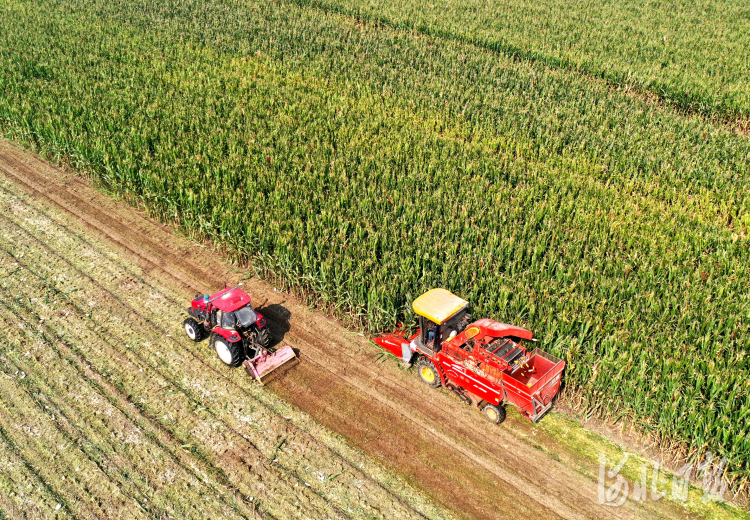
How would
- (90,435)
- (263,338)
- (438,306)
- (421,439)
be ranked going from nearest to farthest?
1. (90,435)
2. (421,439)
3. (438,306)
4. (263,338)

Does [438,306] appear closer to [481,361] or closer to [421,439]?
[481,361]

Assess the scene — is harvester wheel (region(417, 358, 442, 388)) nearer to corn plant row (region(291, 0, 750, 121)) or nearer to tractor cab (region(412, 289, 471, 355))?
tractor cab (region(412, 289, 471, 355))

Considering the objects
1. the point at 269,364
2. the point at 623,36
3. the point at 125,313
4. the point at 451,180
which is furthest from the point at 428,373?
the point at 623,36

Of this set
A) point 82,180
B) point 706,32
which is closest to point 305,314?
point 82,180

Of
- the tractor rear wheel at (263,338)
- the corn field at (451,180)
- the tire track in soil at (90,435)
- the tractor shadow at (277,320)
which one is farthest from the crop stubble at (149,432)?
the corn field at (451,180)

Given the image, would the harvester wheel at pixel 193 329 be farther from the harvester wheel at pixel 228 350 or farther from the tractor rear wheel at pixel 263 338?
the tractor rear wheel at pixel 263 338

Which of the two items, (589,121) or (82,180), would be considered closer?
(82,180)

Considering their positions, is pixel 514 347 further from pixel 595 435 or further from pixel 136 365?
pixel 136 365
